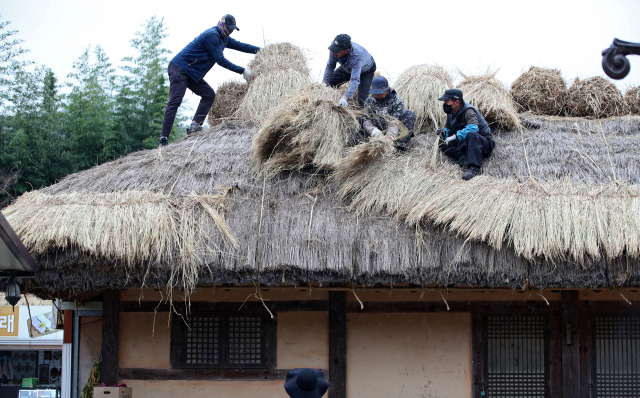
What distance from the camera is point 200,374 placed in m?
6.11

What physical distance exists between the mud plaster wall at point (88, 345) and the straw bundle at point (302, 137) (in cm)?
288

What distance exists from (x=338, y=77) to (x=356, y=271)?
352cm

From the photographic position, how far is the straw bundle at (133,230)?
5070 millimetres

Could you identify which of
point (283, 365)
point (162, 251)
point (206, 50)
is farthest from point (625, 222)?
point (206, 50)

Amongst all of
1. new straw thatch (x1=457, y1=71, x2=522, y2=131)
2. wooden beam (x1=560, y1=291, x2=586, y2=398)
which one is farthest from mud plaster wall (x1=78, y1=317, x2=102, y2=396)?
new straw thatch (x1=457, y1=71, x2=522, y2=131)

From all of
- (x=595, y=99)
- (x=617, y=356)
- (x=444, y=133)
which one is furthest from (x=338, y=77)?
(x=617, y=356)

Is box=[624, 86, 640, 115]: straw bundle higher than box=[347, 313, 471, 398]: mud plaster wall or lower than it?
higher

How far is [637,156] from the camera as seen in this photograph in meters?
6.23

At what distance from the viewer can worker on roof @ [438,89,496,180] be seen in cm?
606

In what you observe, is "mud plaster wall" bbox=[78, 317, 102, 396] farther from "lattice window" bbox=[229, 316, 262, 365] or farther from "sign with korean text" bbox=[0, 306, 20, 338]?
"sign with korean text" bbox=[0, 306, 20, 338]

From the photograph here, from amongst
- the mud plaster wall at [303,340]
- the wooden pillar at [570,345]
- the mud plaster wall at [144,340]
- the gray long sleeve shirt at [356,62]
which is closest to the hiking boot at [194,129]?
the gray long sleeve shirt at [356,62]

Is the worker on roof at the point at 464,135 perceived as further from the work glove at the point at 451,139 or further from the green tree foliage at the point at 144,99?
the green tree foliage at the point at 144,99

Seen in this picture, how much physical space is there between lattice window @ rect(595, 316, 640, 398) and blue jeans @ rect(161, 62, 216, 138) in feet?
19.5

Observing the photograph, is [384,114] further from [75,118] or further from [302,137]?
[75,118]
